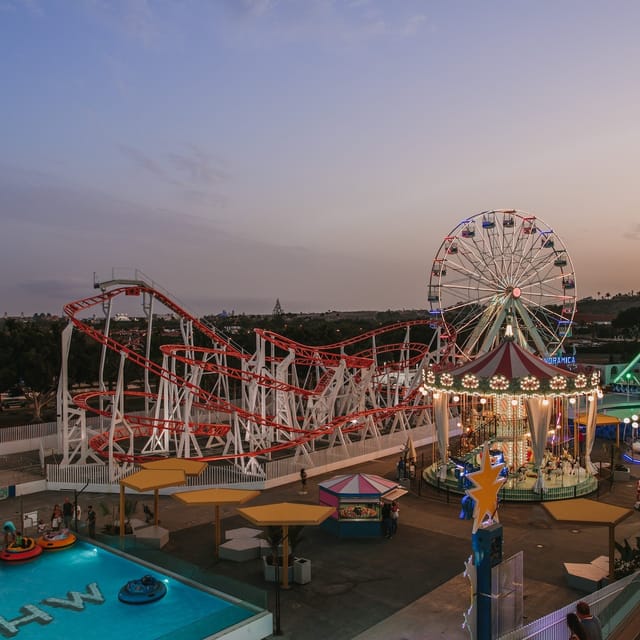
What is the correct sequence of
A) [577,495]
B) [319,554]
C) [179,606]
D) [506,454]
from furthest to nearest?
[506,454] < [577,495] < [319,554] < [179,606]

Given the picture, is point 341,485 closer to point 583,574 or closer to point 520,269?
point 583,574

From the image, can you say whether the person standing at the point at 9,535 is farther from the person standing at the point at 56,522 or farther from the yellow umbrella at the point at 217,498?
the yellow umbrella at the point at 217,498

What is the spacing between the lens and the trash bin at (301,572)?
12953mm

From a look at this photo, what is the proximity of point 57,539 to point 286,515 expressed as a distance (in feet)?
20.4

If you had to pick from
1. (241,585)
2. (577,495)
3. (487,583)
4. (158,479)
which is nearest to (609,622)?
(487,583)

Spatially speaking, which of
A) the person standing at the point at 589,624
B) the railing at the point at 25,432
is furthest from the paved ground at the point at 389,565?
the railing at the point at 25,432

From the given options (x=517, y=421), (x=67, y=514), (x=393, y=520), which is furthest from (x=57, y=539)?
(x=517, y=421)

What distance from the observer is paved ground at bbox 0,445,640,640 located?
11109mm

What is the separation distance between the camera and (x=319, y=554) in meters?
14.9

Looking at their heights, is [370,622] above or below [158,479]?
below

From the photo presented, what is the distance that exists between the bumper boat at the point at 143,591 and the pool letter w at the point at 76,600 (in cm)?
54

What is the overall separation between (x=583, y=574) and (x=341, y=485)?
260 inches

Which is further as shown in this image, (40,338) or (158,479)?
(40,338)

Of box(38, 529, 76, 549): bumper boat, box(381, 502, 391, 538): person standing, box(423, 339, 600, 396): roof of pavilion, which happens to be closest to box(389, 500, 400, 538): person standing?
box(381, 502, 391, 538): person standing
